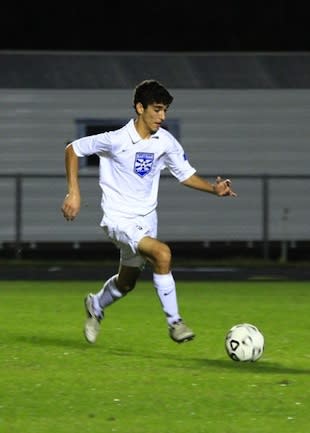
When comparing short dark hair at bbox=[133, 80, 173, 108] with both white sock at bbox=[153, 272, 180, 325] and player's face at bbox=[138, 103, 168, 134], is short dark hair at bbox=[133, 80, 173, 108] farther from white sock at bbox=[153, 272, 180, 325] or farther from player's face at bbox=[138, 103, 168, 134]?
white sock at bbox=[153, 272, 180, 325]

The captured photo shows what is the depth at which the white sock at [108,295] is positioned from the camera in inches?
521

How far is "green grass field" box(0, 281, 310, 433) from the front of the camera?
9.41m

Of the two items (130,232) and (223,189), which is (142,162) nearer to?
(130,232)

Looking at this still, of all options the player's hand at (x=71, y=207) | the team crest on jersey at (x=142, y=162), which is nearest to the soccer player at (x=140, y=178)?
the team crest on jersey at (x=142, y=162)

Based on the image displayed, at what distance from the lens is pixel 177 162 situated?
12945 millimetres

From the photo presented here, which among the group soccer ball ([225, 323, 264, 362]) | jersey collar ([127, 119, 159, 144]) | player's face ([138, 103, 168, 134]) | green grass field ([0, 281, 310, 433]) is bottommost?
→ green grass field ([0, 281, 310, 433])

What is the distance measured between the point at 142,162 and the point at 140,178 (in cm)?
13

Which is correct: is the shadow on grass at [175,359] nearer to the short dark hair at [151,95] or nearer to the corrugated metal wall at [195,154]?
the short dark hair at [151,95]

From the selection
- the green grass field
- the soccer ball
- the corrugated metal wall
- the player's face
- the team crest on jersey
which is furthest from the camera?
the corrugated metal wall

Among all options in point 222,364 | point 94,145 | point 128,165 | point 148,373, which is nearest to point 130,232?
point 128,165

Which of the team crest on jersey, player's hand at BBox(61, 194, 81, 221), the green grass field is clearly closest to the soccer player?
the team crest on jersey

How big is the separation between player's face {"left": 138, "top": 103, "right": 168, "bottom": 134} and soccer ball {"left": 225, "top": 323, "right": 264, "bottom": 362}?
5.96 feet

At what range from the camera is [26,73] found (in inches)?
1087

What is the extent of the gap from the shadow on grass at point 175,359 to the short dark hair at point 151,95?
6.72ft
